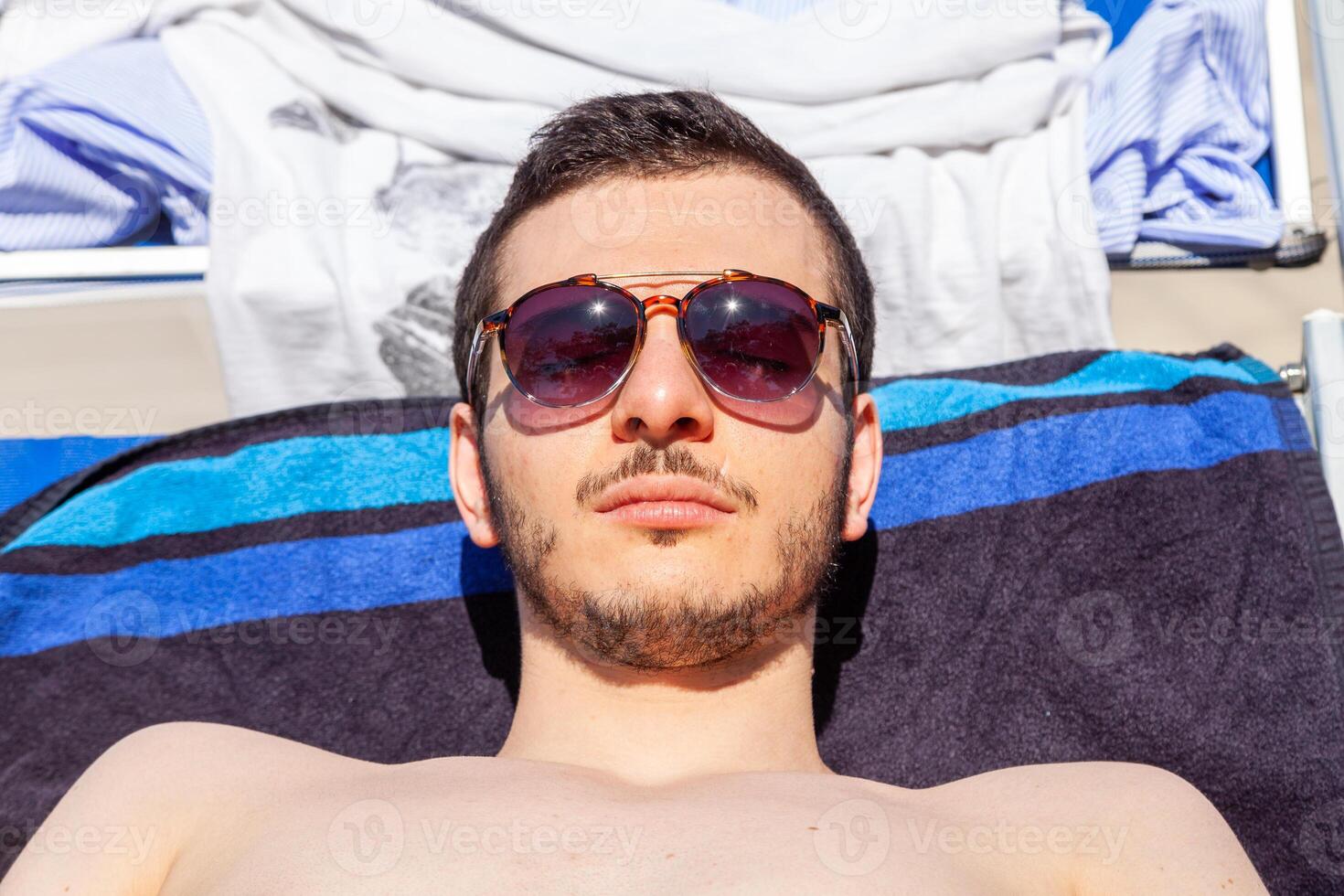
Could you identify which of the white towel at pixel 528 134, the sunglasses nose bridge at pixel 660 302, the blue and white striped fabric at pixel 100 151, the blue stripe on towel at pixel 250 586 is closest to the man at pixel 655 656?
the sunglasses nose bridge at pixel 660 302

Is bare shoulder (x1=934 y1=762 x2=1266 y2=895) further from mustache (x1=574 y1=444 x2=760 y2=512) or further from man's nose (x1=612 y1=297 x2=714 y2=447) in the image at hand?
man's nose (x1=612 y1=297 x2=714 y2=447)

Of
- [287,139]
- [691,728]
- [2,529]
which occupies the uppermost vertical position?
[287,139]

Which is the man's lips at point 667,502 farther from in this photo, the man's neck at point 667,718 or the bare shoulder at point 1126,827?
the bare shoulder at point 1126,827

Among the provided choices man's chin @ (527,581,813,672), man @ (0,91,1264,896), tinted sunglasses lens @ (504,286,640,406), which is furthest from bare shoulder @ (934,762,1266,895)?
tinted sunglasses lens @ (504,286,640,406)

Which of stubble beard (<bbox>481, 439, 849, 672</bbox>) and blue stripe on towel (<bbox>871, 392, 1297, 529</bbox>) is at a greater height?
stubble beard (<bbox>481, 439, 849, 672</bbox>)

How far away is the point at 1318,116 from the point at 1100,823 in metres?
2.38

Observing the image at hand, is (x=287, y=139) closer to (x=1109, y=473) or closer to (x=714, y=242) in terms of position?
(x=714, y=242)

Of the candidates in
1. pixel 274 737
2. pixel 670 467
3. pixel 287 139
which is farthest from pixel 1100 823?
pixel 287 139

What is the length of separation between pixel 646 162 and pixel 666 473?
628 mm

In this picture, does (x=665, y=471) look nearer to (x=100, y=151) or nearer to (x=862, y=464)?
(x=862, y=464)

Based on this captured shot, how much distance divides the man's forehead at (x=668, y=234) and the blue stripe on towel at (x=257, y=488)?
0.67 m

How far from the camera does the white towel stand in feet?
8.59

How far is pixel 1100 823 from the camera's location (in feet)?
4.81

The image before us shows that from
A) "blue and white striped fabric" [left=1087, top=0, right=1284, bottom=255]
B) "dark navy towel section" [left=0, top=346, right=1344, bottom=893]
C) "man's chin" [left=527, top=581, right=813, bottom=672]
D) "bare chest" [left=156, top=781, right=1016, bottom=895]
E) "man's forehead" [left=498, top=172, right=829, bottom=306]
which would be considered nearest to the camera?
"bare chest" [left=156, top=781, right=1016, bottom=895]
